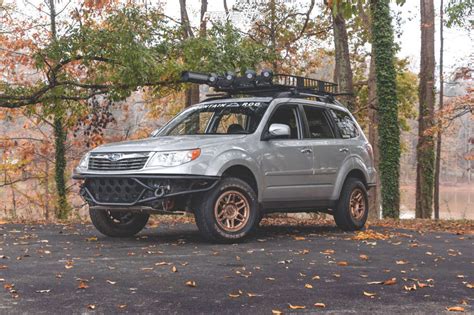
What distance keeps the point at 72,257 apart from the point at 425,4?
23.1 metres

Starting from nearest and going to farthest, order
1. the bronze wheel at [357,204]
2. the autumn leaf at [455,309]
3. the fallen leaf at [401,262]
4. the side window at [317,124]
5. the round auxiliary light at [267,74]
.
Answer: the autumn leaf at [455,309] < the fallen leaf at [401,262] < the round auxiliary light at [267,74] < the side window at [317,124] < the bronze wheel at [357,204]

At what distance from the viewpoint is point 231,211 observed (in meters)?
8.57

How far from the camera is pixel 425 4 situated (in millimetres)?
26797

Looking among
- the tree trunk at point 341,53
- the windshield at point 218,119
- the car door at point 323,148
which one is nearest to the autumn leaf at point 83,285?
the windshield at point 218,119

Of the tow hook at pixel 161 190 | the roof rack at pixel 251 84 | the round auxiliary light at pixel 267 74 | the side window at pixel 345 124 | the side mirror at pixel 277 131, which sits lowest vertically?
the tow hook at pixel 161 190

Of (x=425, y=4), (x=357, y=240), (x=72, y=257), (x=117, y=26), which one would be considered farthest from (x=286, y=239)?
(x=425, y=4)

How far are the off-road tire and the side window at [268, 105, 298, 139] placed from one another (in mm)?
1401

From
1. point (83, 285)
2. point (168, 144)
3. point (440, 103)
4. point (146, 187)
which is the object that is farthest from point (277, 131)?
point (440, 103)

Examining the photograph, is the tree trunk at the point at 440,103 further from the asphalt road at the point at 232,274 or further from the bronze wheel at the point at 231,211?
the bronze wheel at the point at 231,211

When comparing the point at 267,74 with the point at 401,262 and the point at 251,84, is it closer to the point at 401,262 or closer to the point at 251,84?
the point at 251,84

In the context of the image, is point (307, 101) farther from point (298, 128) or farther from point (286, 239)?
point (286, 239)

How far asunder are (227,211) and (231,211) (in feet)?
0.19

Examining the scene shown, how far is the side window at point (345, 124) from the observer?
1073cm

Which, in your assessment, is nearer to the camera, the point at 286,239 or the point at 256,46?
the point at 286,239
